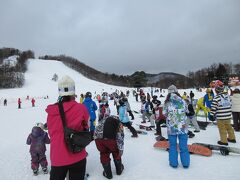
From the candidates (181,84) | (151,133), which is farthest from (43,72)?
(151,133)

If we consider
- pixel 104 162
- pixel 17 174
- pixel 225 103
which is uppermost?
pixel 225 103

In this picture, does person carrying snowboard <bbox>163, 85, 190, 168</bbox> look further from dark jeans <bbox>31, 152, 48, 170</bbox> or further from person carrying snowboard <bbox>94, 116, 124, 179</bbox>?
dark jeans <bbox>31, 152, 48, 170</bbox>

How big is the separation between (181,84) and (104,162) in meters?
88.2

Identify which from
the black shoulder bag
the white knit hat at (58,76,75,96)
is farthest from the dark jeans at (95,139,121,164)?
the white knit hat at (58,76,75,96)

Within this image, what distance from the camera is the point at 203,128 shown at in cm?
878

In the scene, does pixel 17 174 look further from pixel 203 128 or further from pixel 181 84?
pixel 181 84

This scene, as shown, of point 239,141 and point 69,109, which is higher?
point 69,109

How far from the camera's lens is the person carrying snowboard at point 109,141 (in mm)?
4441

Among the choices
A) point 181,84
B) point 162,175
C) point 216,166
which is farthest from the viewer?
point 181,84

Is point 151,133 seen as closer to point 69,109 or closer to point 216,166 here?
Result: point 216,166

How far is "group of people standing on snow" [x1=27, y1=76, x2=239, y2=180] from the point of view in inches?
103

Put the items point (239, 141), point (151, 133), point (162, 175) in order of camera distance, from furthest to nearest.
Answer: point (151, 133) < point (239, 141) < point (162, 175)

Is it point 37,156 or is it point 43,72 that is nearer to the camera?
point 37,156

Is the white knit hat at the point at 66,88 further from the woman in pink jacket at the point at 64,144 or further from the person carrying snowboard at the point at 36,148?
the person carrying snowboard at the point at 36,148
